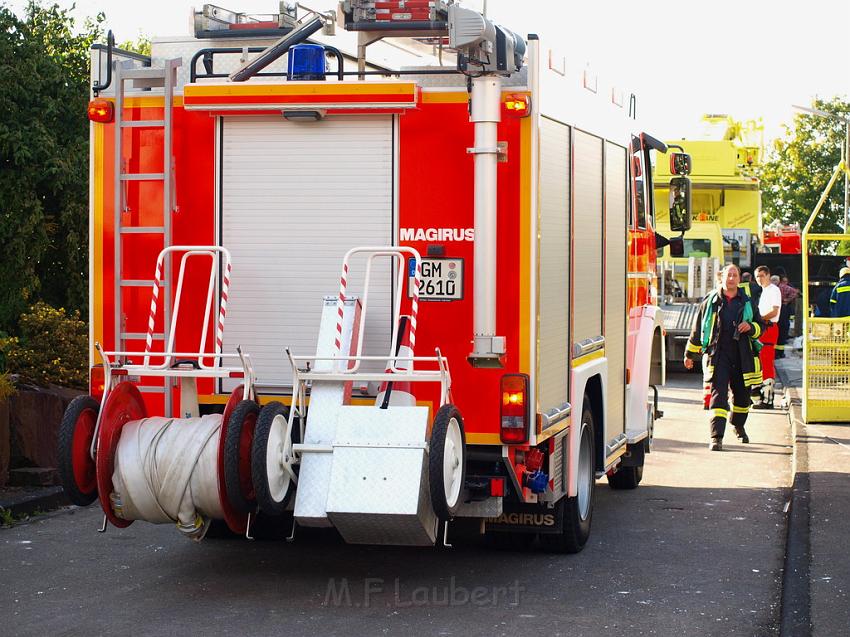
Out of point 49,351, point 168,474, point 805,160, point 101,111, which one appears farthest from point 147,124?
point 805,160

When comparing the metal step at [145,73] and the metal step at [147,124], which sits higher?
the metal step at [145,73]

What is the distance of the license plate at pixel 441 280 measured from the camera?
7453 mm

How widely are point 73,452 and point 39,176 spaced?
7.48m

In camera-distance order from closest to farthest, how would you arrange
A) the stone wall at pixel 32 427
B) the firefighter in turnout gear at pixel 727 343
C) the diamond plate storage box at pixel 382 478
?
1. the diamond plate storage box at pixel 382 478
2. the stone wall at pixel 32 427
3. the firefighter in turnout gear at pixel 727 343

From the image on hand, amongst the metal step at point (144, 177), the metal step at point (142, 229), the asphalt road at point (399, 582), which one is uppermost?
the metal step at point (144, 177)

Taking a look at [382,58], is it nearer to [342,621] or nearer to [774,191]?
[342,621]

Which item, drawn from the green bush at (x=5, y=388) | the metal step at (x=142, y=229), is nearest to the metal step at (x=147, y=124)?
the metal step at (x=142, y=229)

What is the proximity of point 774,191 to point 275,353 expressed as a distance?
57889 mm

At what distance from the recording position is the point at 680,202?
11367mm

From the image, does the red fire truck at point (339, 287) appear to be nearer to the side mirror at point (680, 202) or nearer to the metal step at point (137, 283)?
the metal step at point (137, 283)

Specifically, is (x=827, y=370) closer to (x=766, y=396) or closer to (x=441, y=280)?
(x=766, y=396)

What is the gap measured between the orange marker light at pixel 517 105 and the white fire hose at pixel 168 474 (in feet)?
7.33

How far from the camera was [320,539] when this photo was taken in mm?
8898

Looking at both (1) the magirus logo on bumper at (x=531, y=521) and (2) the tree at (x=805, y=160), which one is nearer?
(1) the magirus logo on bumper at (x=531, y=521)
